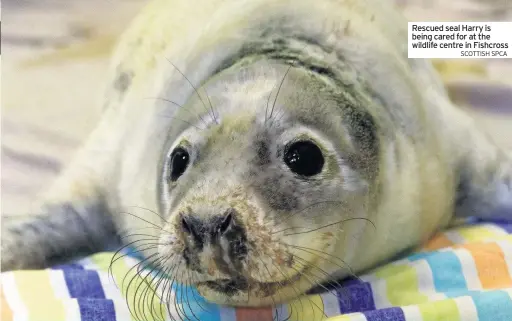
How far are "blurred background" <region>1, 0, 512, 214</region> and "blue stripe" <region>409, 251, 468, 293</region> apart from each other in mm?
536

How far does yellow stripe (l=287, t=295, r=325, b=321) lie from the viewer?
103 cm

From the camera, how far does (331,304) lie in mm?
1065

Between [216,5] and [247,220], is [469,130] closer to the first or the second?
[216,5]

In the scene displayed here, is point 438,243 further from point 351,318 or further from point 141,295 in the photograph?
point 141,295

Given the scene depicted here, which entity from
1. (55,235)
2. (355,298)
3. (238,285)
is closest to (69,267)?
(55,235)

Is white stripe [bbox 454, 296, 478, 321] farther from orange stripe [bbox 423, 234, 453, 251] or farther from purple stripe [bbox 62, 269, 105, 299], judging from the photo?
purple stripe [bbox 62, 269, 105, 299]

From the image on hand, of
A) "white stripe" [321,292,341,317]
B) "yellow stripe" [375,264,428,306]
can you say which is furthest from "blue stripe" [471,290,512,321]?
"white stripe" [321,292,341,317]

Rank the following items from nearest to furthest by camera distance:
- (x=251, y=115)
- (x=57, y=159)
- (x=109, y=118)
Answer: (x=251, y=115)
(x=109, y=118)
(x=57, y=159)

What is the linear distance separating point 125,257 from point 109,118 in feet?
1.33

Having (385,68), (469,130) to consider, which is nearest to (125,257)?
(385,68)

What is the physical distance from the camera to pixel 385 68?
1.25 m

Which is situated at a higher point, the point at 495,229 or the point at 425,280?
the point at 495,229

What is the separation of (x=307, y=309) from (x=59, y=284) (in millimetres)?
426

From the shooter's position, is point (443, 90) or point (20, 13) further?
point (20, 13)
